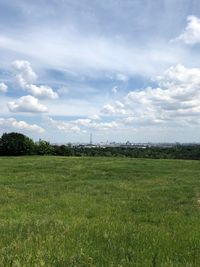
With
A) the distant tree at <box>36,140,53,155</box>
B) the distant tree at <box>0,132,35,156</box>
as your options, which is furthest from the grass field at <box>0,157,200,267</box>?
the distant tree at <box>36,140,53,155</box>

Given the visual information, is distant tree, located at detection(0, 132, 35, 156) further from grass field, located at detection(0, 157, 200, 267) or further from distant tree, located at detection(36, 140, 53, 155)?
grass field, located at detection(0, 157, 200, 267)

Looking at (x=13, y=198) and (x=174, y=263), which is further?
(x=13, y=198)

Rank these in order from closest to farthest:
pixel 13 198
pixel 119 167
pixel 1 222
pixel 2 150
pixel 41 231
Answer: pixel 41 231 < pixel 1 222 < pixel 13 198 < pixel 119 167 < pixel 2 150

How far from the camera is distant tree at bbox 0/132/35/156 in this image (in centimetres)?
5606

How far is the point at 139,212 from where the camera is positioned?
12867mm

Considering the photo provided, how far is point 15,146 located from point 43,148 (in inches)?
193

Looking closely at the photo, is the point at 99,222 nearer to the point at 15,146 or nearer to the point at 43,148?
the point at 15,146

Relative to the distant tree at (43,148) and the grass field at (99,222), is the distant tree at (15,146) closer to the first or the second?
the distant tree at (43,148)

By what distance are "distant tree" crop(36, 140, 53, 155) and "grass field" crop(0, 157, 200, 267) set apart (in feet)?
115

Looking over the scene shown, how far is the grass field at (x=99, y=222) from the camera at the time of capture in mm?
7266

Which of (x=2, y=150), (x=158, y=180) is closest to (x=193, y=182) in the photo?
(x=158, y=180)

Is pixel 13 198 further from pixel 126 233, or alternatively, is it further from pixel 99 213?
pixel 126 233

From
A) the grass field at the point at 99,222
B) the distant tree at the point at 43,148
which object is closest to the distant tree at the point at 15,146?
the distant tree at the point at 43,148

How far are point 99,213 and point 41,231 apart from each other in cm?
344
